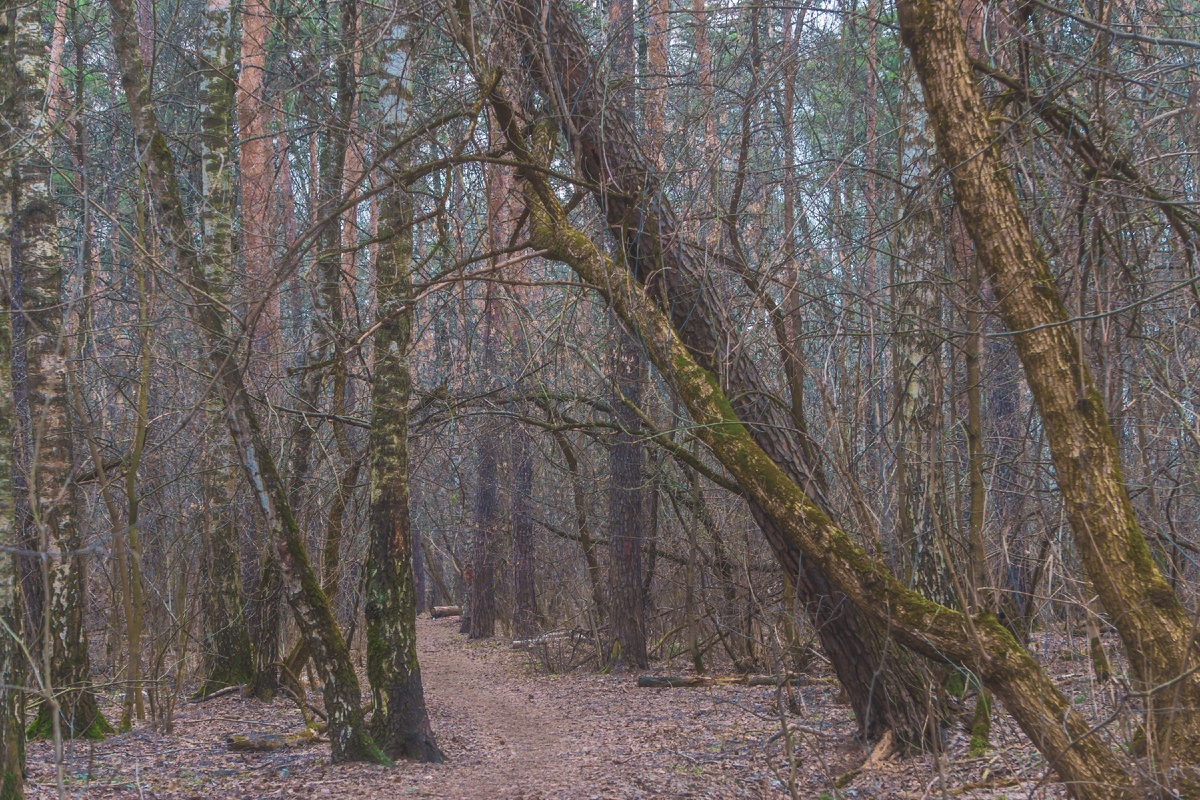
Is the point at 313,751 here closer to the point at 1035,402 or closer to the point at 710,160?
the point at 710,160

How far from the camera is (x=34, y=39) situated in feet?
22.7

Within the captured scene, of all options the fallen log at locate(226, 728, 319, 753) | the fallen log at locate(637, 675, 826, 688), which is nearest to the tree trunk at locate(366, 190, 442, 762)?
the fallen log at locate(226, 728, 319, 753)

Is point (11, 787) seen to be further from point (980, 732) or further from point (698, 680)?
point (698, 680)

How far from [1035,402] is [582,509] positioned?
8.06 meters

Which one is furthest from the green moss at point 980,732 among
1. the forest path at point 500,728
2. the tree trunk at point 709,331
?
the forest path at point 500,728

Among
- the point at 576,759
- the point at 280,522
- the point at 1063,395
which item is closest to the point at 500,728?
the point at 576,759

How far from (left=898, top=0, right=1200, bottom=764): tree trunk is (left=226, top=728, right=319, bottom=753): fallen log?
5.67 metres

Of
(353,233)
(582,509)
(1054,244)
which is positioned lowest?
(582,509)

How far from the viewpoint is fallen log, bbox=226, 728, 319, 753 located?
668 centimetres

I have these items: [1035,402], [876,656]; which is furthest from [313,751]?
[1035,402]

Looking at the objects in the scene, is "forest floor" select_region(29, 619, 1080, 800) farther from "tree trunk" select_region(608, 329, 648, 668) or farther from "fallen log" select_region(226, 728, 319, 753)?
"tree trunk" select_region(608, 329, 648, 668)

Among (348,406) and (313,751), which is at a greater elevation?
(348,406)

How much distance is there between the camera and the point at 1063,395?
362 centimetres

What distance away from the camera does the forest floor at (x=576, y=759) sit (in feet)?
17.2
